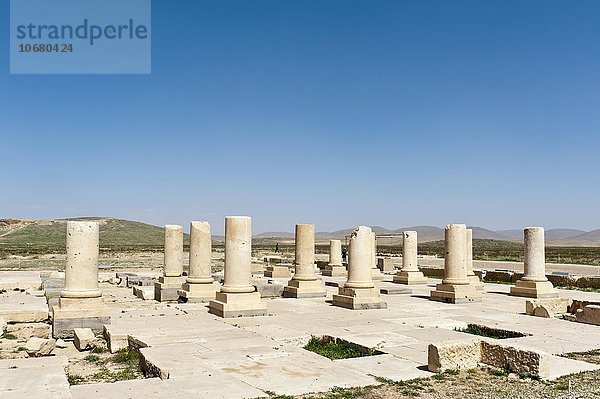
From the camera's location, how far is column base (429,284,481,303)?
18891 millimetres

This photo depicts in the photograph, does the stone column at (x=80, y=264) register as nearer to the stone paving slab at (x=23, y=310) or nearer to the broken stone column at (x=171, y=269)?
the stone paving slab at (x=23, y=310)

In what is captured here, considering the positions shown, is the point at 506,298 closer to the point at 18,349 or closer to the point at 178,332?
the point at 178,332

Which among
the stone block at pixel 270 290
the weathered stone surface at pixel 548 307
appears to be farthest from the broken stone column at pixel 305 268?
the weathered stone surface at pixel 548 307

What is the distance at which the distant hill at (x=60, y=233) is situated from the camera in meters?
97.4

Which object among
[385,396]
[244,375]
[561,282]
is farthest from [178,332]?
[561,282]

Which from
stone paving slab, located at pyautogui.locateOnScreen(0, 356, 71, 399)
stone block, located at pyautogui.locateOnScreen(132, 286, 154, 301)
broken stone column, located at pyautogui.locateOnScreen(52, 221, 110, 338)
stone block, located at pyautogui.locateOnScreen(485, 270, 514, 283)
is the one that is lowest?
stone block, located at pyautogui.locateOnScreen(485, 270, 514, 283)

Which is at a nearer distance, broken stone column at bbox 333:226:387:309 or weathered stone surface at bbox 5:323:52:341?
weathered stone surface at bbox 5:323:52:341

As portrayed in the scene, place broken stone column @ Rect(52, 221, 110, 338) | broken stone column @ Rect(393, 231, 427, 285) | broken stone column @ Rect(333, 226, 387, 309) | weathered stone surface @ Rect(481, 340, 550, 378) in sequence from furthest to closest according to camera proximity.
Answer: broken stone column @ Rect(393, 231, 427, 285) < broken stone column @ Rect(333, 226, 387, 309) < broken stone column @ Rect(52, 221, 110, 338) < weathered stone surface @ Rect(481, 340, 550, 378)

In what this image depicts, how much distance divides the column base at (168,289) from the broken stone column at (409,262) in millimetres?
10333

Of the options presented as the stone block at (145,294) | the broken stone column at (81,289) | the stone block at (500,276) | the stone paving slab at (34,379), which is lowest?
the stone block at (500,276)

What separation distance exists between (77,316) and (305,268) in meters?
8.69

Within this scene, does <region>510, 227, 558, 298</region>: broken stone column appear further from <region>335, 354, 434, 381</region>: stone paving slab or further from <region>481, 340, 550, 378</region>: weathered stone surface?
<region>335, 354, 434, 381</region>: stone paving slab

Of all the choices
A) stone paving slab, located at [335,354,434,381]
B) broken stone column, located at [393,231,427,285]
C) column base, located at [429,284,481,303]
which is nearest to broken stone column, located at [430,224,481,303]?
column base, located at [429,284,481,303]

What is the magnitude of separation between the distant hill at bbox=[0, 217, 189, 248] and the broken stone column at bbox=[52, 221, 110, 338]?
8540cm
